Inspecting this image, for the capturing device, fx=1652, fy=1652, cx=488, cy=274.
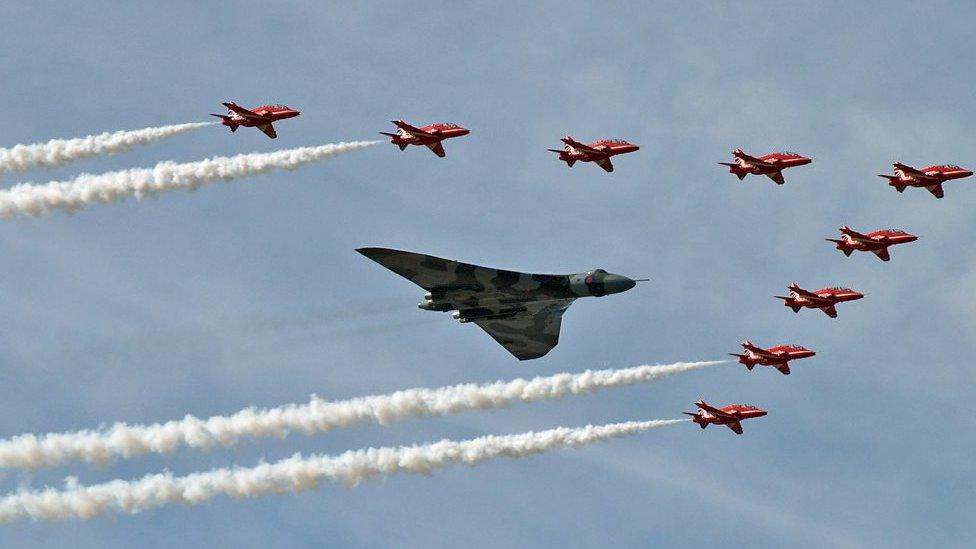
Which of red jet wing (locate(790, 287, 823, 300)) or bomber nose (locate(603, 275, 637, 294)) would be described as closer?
bomber nose (locate(603, 275, 637, 294))

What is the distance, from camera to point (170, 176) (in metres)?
95.6

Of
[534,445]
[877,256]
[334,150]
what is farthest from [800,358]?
[334,150]

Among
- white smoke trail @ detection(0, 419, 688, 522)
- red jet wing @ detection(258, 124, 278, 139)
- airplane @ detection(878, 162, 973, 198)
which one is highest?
red jet wing @ detection(258, 124, 278, 139)

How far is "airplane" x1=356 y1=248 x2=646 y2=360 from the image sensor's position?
91.2 metres

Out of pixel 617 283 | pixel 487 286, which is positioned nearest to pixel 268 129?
pixel 487 286

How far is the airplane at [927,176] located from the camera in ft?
314

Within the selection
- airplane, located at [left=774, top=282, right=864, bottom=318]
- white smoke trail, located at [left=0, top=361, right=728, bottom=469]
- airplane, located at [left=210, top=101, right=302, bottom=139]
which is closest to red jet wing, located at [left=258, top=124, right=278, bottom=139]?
airplane, located at [left=210, top=101, right=302, bottom=139]

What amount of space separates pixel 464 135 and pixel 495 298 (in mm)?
9559

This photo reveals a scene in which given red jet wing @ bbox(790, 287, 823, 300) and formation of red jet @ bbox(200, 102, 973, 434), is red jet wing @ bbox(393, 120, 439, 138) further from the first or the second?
red jet wing @ bbox(790, 287, 823, 300)

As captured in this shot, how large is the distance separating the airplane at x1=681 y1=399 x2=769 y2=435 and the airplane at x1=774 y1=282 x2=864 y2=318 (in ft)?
22.6

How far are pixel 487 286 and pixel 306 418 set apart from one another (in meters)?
12.6

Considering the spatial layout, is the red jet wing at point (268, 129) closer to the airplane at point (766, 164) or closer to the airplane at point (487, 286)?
the airplane at point (487, 286)

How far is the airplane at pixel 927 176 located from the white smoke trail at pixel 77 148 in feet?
132

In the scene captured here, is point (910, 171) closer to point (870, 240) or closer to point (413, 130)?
point (870, 240)
